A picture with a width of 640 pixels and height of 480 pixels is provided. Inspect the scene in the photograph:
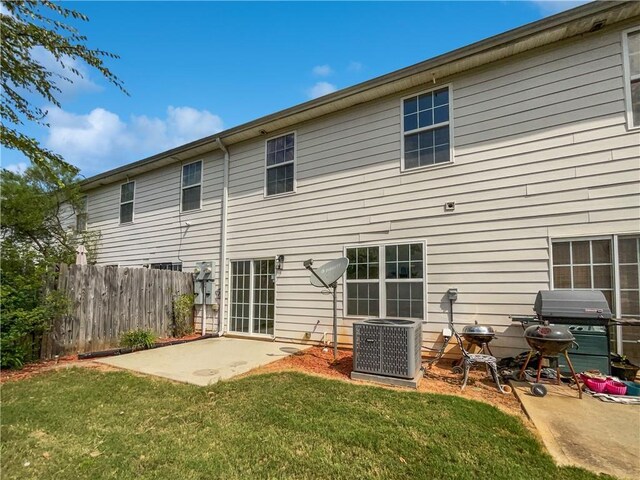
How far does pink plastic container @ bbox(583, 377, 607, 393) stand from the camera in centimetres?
418

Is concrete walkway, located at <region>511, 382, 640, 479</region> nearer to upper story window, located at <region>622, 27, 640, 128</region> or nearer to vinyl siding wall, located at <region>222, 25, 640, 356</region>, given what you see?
vinyl siding wall, located at <region>222, 25, 640, 356</region>

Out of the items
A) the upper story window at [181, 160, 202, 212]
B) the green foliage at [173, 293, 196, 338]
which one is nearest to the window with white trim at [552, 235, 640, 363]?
the green foliage at [173, 293, 196, 338]

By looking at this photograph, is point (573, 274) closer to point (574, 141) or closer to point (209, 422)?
point (574, 141)

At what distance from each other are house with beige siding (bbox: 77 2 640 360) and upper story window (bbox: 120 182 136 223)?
3.93 m

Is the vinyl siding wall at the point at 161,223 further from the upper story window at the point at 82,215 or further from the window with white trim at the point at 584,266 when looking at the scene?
the window with white trim at the point at 584,266

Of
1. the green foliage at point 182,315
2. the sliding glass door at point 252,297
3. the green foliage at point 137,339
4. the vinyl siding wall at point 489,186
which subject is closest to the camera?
the vinyl siding wall at point 489,186

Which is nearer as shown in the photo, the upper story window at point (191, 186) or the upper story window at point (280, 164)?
the upper story window at point (280, 164)

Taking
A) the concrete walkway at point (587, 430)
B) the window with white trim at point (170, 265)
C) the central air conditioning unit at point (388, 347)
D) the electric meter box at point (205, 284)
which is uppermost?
the window with white trim at point (170, 265)

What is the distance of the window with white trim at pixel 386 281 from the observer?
21.0 feet

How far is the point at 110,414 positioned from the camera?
3789 mm

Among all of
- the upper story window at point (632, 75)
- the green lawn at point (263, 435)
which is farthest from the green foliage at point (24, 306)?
the upper story window at point (632, 75)

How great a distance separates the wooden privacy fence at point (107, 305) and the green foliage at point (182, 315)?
4.8 inches

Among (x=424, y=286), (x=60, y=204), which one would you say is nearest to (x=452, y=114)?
(x=424, y=286)

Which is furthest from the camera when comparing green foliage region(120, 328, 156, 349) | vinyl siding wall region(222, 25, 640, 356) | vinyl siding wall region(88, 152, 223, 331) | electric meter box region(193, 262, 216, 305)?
vinyl siding wall region(88, 152, 223, 331)
